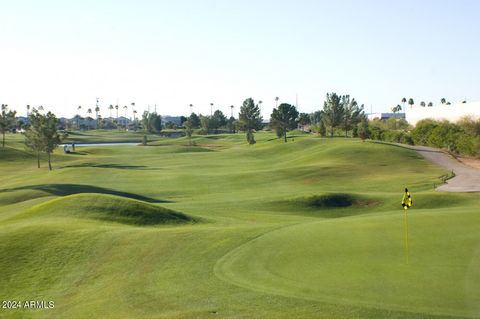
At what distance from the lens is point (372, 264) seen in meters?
17.7

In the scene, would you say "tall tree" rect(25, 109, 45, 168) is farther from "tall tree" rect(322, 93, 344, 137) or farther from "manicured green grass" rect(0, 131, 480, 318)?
Result: "tall tree" rect(322, 93, 344, 137)

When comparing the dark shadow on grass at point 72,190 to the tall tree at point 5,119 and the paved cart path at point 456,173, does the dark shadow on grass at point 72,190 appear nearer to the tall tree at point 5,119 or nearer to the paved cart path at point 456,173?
the paved cart path at point 456,173

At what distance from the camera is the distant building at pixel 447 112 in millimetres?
96625

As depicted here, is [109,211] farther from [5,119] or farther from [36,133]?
[5,119]

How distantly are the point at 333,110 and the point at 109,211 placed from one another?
8816cm

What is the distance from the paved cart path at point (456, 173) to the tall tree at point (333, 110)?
133ft

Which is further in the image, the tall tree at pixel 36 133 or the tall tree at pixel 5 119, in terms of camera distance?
the tall tree at pixel 5 119

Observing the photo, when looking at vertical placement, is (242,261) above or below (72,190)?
above

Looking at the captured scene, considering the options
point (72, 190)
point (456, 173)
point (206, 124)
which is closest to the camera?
point (72, 190)

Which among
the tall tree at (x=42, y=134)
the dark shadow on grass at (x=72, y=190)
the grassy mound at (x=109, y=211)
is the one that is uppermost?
the tall tree at (x=42, y=134)

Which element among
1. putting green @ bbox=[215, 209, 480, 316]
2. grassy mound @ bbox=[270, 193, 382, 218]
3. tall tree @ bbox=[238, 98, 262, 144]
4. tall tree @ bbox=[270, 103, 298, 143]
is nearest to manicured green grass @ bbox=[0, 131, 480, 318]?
putting green @ bbox=[215, 209, 480, 316]

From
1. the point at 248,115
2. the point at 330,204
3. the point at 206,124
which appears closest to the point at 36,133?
the point at 330,204

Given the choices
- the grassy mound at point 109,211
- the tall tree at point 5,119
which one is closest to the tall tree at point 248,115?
the tall tree at point 5,119

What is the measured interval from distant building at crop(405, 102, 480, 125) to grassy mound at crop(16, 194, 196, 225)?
3027 inches
